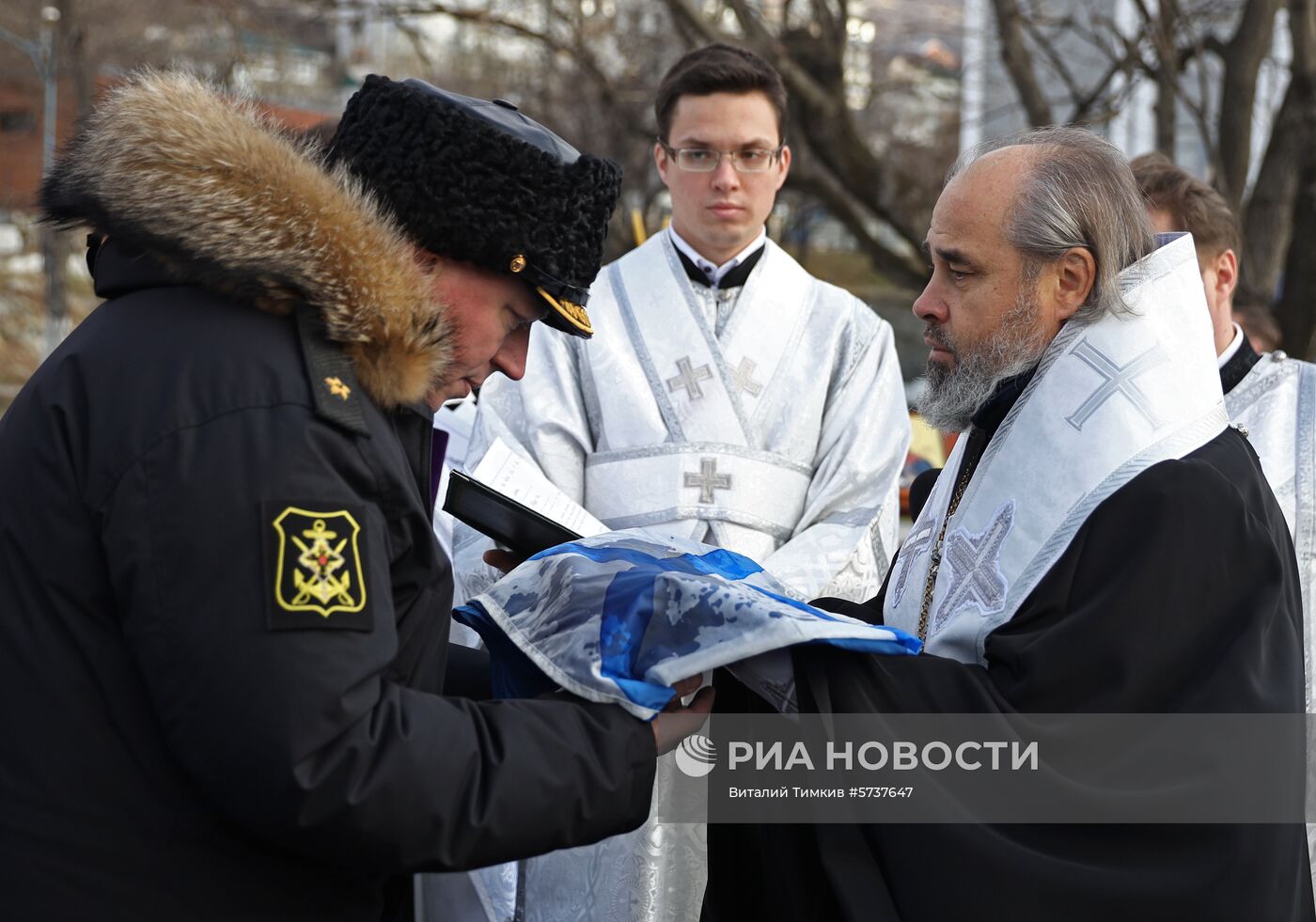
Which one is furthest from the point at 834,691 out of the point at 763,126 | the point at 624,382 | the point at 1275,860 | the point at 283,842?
the point at 763,126

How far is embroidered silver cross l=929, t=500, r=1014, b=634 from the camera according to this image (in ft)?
8.05

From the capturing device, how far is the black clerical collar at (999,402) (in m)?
2.69

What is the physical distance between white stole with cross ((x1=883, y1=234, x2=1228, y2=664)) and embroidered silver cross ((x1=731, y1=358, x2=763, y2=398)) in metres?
1.47

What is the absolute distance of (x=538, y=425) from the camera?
3.98 m

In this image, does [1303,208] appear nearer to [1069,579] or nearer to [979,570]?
[979,570]

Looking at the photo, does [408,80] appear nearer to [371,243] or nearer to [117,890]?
[371,243]

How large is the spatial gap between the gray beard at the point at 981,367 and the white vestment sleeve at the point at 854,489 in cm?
103

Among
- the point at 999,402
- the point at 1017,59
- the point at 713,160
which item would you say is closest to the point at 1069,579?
the point at 999,402

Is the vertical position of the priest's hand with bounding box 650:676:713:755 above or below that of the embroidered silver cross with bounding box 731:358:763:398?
below

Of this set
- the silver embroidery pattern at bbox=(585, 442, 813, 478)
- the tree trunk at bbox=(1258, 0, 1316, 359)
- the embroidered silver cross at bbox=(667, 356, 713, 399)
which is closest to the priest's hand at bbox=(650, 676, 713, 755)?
the silver embroidery pattern at bbox=(585, 442, 813, 478)

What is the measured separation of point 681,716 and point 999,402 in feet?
3.24

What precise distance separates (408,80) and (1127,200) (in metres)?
1.42

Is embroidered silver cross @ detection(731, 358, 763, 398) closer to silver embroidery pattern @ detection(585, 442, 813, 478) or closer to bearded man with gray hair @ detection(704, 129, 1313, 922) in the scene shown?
silver embroidery pattern @ detection(585, 442, 813, 478)

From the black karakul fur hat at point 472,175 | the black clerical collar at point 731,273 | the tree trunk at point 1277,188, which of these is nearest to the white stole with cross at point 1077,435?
the black karakul fur hat at point 472,175
